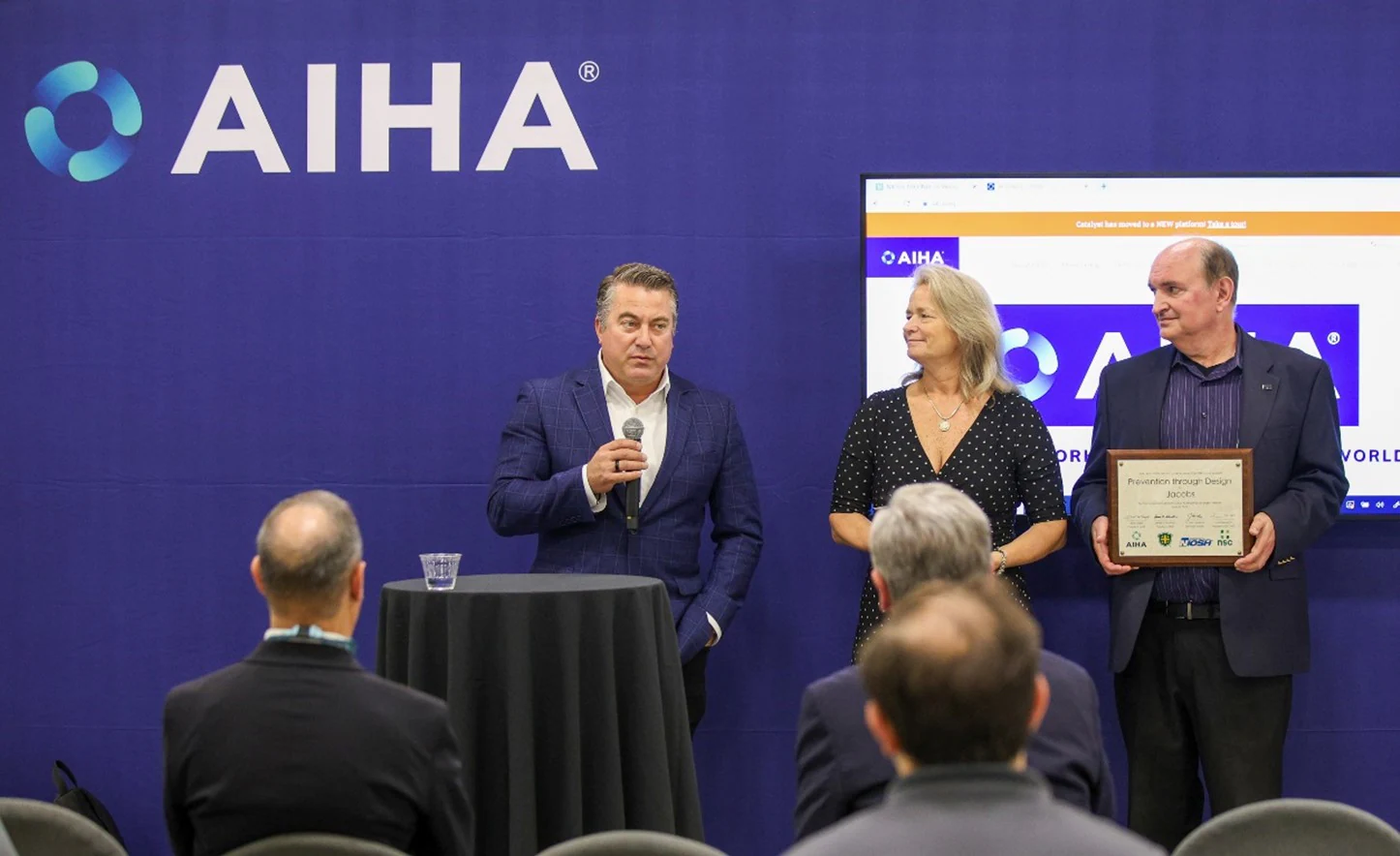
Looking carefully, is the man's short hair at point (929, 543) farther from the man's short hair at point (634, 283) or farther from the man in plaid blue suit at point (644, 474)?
the man's short hair at point (634, 283)

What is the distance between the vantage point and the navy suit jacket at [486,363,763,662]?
4.09 meters

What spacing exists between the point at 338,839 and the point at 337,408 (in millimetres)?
3286

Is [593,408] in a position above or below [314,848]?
above

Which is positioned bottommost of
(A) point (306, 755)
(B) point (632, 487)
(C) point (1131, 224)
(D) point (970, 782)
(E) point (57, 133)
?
(A) point (306, 755)

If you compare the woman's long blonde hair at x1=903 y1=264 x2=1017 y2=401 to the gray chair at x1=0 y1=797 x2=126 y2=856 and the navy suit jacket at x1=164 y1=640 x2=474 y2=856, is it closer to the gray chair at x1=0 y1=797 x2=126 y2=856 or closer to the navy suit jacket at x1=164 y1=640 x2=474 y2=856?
the navy suit jacket at x1=164 y1=640 x2=474 y2=856

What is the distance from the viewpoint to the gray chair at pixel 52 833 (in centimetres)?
217

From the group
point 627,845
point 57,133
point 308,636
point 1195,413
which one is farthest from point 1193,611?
point 57,133

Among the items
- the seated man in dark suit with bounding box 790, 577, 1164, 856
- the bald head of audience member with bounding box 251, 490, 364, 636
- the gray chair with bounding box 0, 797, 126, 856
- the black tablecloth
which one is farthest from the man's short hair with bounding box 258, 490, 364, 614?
the seated man in dark suit with bounding box 790, 577, 1164, 856

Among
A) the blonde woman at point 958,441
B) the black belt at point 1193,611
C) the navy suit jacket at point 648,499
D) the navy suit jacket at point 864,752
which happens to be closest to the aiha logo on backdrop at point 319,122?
the navy suit jacket at point 648,499

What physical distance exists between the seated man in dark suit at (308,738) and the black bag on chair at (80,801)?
268 centimetres

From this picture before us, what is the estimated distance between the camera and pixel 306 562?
7.80ft

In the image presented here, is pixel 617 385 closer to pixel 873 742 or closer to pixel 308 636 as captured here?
pixel 308 636

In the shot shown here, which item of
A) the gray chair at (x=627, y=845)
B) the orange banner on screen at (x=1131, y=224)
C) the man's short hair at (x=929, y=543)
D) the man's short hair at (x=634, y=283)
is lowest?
the gray chair at (x=627, y=845)

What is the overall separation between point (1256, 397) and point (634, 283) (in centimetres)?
179
